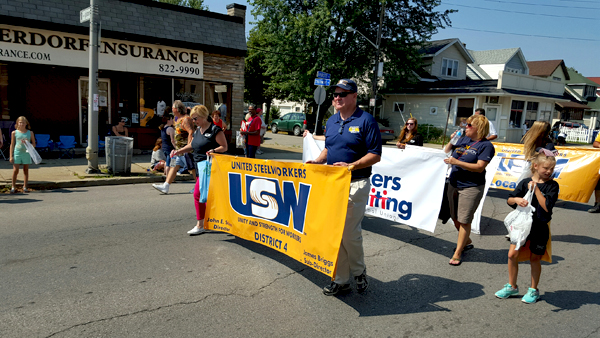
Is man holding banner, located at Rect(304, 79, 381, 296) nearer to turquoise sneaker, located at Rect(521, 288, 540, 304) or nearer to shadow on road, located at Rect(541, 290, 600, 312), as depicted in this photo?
turquoise sneaker, located at Rect(521, 288, 540, 304)

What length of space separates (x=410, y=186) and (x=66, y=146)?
10.7 metres

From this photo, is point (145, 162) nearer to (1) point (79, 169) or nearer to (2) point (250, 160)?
(1) point (79, 169)

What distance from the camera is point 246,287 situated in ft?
13.4

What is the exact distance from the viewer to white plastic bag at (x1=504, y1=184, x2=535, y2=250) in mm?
3770

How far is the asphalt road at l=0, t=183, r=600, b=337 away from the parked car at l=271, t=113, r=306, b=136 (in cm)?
2333

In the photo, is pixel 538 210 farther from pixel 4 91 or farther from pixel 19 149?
pixel 4 91

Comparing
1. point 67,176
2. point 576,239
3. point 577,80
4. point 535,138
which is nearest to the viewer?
point 535,138

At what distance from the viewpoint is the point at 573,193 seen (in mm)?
8312

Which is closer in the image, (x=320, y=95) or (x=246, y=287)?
(x=246, y=287)

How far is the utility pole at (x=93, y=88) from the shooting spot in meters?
9.71

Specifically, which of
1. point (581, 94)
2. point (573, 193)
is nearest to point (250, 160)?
point (573, 193)

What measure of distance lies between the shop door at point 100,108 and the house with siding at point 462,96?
19.3 m

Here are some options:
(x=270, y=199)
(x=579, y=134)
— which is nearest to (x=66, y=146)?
(x=270, y=199)

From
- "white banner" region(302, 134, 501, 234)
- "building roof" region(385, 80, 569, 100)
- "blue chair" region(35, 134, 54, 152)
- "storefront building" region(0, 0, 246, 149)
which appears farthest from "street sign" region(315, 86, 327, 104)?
"building roof" region(385, 80, 569, 100)
